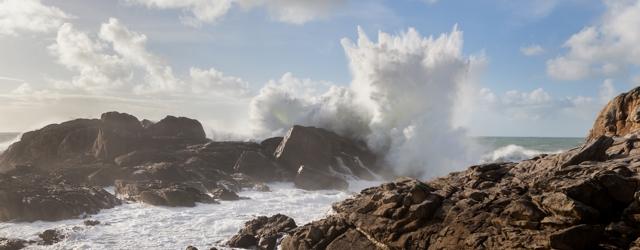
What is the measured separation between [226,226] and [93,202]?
9088 mm

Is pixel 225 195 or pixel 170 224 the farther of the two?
pixel 225 195

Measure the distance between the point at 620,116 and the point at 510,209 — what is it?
10.6m

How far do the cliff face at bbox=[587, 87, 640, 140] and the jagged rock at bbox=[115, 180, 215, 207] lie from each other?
1975 cm

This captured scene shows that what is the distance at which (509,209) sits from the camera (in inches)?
439

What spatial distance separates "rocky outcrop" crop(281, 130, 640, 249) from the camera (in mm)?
10242

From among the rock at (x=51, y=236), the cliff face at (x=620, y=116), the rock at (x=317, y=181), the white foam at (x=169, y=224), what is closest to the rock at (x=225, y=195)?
the white foam at (x=169, y=224)

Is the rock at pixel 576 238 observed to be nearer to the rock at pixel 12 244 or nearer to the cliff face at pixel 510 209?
the cliff face at pixel 510 209

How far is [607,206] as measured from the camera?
10.5 meters

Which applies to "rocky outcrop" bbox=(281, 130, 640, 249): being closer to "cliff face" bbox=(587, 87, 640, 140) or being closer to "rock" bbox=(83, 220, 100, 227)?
"cliff face" bbox=(587, 87, 640, 140)

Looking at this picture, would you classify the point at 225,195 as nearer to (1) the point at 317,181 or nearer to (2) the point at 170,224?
(2) the point at 170,224

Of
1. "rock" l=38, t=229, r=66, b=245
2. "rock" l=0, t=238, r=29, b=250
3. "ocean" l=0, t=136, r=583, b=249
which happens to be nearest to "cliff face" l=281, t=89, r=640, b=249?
"ocean" l=0, t=136, r=583, b=249

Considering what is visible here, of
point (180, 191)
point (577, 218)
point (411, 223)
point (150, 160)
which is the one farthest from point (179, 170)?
point (577, 218)

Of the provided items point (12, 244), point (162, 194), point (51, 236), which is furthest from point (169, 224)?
point (12, 244)

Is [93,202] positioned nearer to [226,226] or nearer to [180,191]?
[180,191]
